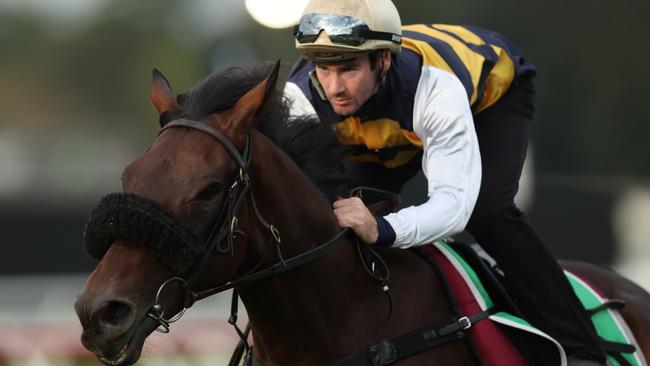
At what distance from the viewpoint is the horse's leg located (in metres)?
4.18

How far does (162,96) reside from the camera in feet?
10.0

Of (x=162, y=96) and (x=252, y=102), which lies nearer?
(x=252, y=102)

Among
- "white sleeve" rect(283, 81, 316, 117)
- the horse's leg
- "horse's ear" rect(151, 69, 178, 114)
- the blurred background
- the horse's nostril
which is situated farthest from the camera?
the blurred background

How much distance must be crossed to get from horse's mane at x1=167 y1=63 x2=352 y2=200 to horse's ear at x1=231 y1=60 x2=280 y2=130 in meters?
0.04

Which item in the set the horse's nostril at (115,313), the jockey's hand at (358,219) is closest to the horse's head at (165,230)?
the horse's nostril at (115,313)

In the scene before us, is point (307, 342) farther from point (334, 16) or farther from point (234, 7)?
point (234, 7)

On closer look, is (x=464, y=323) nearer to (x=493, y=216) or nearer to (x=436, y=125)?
(x=493, y=216)

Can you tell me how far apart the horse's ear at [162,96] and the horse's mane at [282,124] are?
0.03 meters

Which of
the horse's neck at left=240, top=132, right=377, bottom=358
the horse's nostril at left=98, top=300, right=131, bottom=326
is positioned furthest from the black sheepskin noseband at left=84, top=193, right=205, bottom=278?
the horse's neck at left=240, top=132, right=377, bottom=358

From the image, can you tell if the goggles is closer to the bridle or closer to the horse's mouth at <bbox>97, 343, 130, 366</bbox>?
the bridle

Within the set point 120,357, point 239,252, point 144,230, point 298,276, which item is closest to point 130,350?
point 120,357

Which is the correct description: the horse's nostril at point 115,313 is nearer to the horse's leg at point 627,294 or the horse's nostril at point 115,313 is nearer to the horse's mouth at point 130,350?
the horse's mouth at point 130,350

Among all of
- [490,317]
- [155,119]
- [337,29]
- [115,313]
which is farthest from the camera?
[155,119]

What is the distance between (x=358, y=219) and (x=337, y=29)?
586mm
